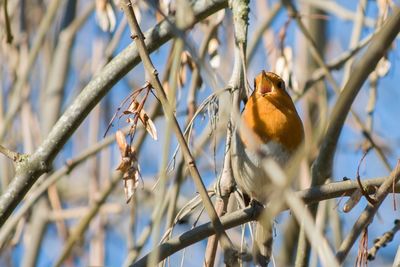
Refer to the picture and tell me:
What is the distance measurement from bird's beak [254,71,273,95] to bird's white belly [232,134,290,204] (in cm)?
27

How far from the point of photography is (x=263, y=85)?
98.0 inches

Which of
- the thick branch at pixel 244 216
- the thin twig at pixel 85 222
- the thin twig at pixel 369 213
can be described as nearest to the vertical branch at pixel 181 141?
the thick branch at pixel 244 216

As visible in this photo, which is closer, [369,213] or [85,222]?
[369,213]

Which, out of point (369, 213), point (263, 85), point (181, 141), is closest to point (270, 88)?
point (263, 85)

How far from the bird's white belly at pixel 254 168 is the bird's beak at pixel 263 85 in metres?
0.27

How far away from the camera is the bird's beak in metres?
2.48

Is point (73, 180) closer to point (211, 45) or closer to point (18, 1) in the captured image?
point (18, 1)

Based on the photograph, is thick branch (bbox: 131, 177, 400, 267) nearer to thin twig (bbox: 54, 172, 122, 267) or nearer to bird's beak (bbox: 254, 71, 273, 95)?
bird's beak (bbox: 254, 71, 273, 95)

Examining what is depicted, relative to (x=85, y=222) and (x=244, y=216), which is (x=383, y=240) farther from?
(x=85, y=222)

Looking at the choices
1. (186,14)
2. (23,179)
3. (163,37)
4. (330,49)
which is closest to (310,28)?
(330,49)

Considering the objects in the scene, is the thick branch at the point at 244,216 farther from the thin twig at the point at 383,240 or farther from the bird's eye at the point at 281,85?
the bird's eye at the point at 281,85

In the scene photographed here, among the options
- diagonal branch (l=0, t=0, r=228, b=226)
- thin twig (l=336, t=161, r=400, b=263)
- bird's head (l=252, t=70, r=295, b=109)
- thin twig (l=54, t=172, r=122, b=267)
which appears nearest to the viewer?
thin twig (l=336, t=161, r=400, b=263)

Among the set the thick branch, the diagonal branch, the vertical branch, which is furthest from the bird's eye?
the vertical branch

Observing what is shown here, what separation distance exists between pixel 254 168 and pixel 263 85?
1.16 feet
